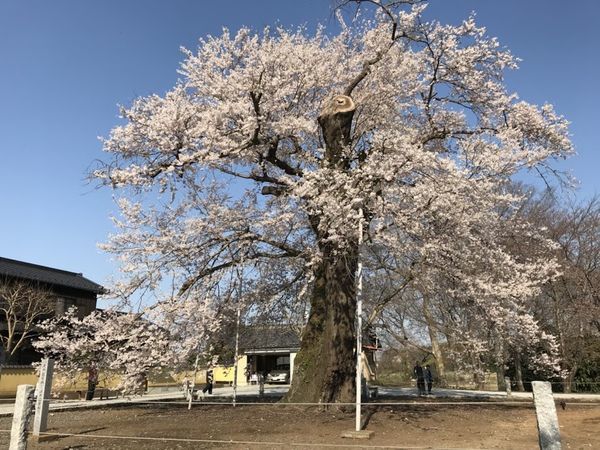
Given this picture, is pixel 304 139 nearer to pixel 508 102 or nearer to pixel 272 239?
pixel 272 239

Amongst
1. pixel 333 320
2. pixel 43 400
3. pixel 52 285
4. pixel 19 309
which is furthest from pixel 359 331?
pixel 52 285

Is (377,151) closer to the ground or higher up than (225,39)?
closer to the ground

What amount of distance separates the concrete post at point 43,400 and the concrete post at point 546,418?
9055 mm

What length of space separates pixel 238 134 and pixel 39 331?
64.9 feet

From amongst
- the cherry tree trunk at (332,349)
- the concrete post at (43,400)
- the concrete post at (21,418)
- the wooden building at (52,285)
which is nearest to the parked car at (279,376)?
the wooden building at (52,285)

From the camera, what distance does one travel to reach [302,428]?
960cm

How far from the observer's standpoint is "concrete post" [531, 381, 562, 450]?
4.71 metres

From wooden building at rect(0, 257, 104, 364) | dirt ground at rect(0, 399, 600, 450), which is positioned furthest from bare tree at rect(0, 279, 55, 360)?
dirt ground at rect(0, 399, 600, 450)

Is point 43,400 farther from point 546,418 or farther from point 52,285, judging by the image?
point 52,285

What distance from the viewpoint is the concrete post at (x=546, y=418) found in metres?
4.71

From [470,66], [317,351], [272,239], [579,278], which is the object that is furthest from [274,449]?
[579,278]

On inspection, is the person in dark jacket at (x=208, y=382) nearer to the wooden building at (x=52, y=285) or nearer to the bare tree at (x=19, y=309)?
the wooden building at (x=52, y=285)

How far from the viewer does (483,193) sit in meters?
11.2

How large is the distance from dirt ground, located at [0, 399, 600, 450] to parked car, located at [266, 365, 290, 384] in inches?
891
